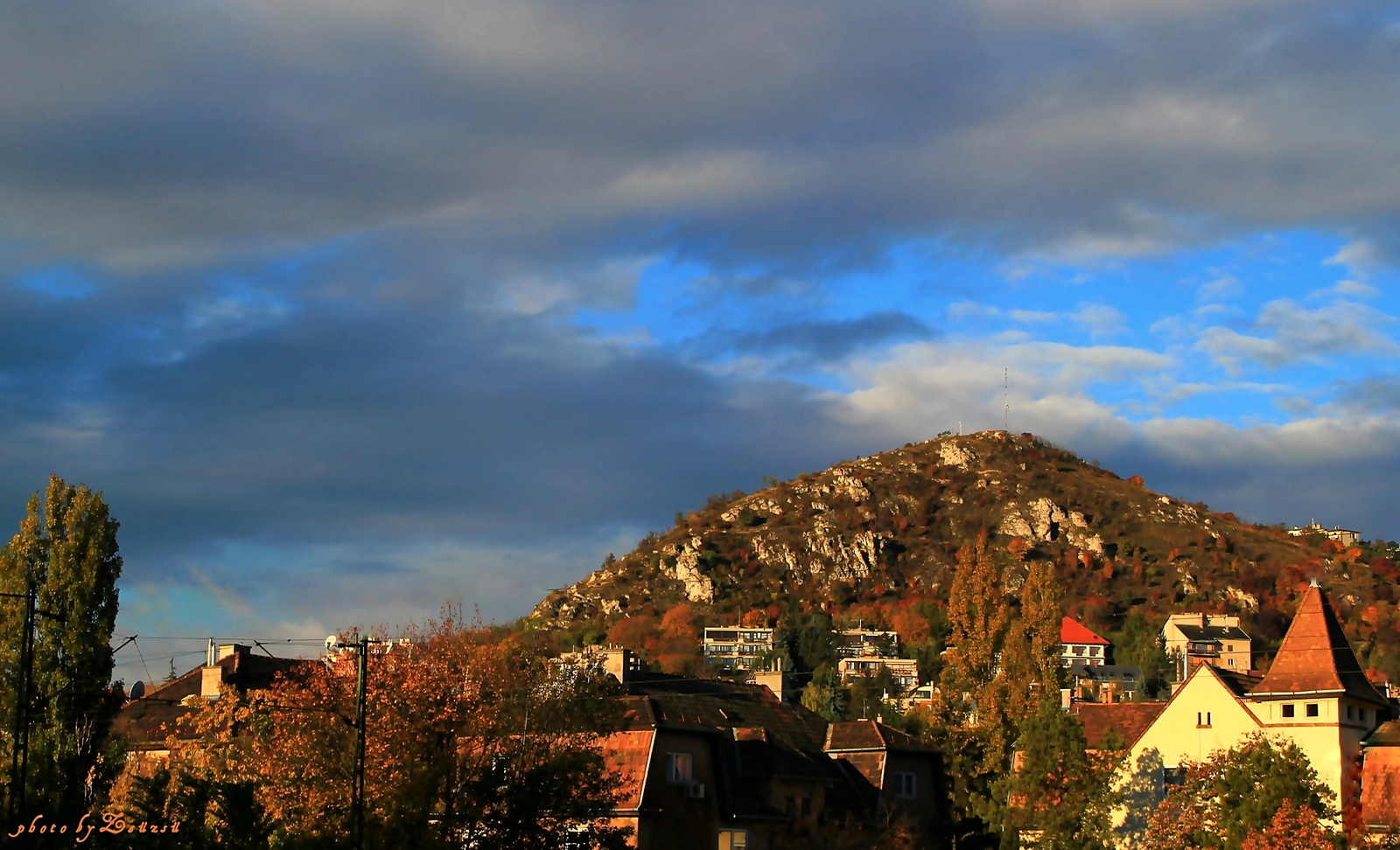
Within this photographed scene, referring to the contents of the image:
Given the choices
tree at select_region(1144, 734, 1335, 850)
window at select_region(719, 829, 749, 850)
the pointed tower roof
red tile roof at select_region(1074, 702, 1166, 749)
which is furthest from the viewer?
red tile roof at select_region(1074, 702, 1166, 749)

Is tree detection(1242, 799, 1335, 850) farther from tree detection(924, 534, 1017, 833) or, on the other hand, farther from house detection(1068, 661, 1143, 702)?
house detection(1068, 661, 1143, 702)

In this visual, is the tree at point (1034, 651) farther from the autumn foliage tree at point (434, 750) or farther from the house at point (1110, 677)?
the house at point (1110, 677)

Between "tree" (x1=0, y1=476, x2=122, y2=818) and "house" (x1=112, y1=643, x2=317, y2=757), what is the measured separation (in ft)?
16.3

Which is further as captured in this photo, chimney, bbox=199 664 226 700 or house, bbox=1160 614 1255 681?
house, bbox=1160 614 1255 681

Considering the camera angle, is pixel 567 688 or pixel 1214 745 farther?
pixel 1214 745

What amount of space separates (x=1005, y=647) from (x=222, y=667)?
42.4 metres

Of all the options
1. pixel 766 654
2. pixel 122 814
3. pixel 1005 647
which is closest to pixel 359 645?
pixel 122 814

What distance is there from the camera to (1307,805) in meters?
56.3

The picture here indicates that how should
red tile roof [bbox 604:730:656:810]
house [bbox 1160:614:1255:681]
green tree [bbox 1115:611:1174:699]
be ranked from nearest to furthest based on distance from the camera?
red tile roof [bbox 604:730:656:810] → green tree [bbox 1115:611:1174:699] → house [bbox 1160:614:1255:681]

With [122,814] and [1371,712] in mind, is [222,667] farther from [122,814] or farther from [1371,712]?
[1371,712]

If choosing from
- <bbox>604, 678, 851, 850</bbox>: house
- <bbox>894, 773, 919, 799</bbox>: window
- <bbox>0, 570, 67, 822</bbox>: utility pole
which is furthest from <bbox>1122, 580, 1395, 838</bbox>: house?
<bbox>0, 570, 67, 822</bbox>: utility pole

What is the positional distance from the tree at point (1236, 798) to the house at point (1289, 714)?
376cm

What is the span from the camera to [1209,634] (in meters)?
196

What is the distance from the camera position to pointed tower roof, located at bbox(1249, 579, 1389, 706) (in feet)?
225
